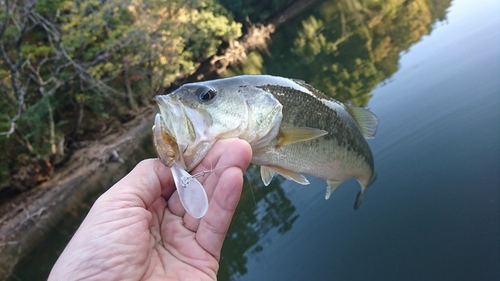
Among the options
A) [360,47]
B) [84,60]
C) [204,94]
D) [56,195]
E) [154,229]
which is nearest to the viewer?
[204,94]

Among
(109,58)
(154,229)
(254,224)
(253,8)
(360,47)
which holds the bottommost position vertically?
(360,47)

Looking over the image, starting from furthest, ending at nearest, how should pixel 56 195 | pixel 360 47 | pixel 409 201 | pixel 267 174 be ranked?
pixel 360 47 → pixel 56 195 → pixel 409 201 → pixel 267 174

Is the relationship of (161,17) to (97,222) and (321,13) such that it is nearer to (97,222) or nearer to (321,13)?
(321,13)

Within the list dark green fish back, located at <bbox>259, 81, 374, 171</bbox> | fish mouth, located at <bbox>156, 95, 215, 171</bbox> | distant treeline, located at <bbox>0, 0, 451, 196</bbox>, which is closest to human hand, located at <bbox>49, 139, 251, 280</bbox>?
fish mouth, located at <bbox>156, 95, 215, 171</bbox>

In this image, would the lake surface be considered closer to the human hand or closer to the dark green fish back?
the dark green fish back

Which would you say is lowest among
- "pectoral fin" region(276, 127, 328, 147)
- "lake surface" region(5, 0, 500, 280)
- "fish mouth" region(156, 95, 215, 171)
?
"lake surface" region(5, 0, 500, 280)

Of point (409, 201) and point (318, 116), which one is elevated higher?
point (318, 116)

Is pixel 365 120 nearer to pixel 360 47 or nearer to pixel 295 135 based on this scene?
pixel 295 135

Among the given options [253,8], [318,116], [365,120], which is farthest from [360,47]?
[253,8]
